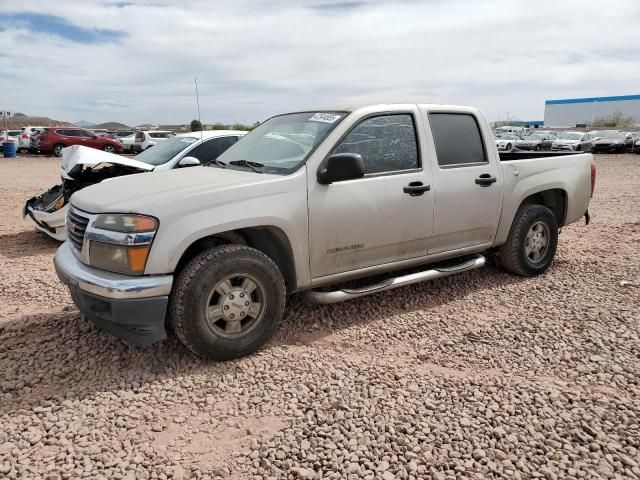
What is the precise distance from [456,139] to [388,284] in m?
1.54

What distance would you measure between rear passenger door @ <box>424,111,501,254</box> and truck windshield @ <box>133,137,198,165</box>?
4.78 meters

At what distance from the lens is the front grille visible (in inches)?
139

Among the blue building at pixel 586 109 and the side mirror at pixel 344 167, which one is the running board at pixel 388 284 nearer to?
the side mirror at pixel 344 167

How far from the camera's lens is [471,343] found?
401 centimetres

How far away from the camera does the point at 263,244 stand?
12.7 feet

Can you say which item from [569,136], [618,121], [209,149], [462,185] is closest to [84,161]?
[209,149]

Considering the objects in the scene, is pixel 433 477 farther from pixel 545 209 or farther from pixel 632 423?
pixel 545 209

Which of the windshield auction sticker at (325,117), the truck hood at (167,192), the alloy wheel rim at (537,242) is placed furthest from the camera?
the alloy wheel rim at (537,242)

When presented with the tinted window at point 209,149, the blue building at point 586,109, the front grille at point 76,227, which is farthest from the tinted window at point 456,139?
the blue building at point 586,109

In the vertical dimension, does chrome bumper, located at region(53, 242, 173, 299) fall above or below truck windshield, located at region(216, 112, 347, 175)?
below

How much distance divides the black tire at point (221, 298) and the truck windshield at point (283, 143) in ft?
2.52

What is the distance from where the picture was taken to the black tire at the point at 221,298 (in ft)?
11.1

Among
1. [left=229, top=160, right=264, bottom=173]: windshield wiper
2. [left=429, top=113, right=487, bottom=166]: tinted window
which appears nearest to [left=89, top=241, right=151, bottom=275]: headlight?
[left=229, top=160, right=264, bottom=173]: windshield wiper

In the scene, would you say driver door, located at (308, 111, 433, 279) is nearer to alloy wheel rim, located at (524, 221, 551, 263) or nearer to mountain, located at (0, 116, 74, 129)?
alloy wheel rim, located at (524, 221, 551, 263)
